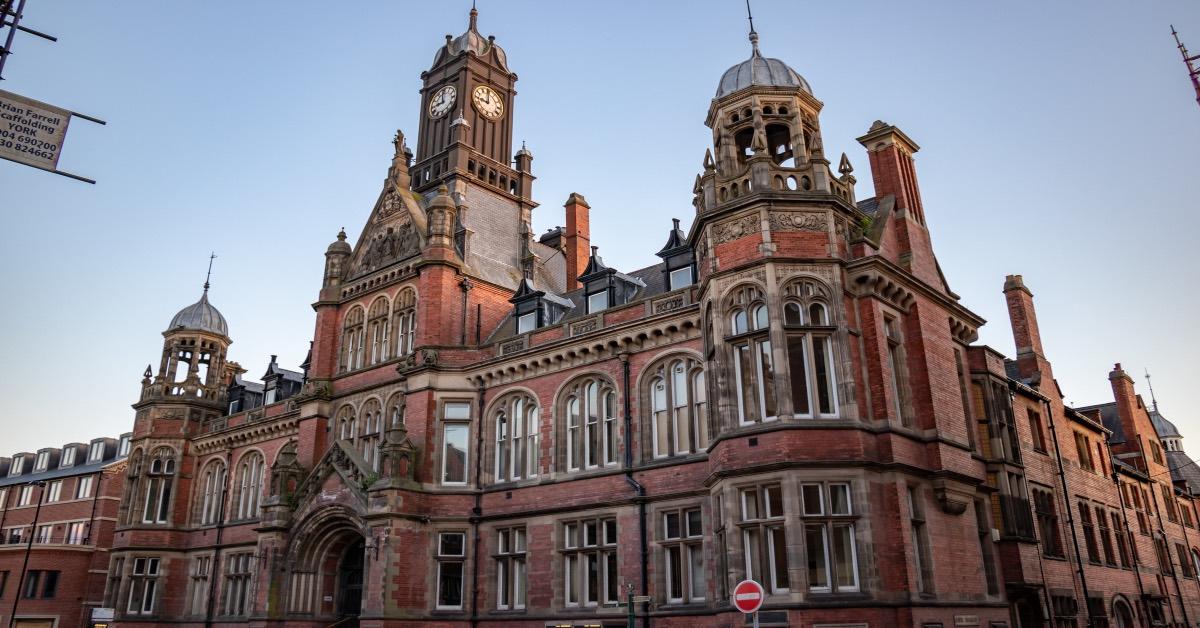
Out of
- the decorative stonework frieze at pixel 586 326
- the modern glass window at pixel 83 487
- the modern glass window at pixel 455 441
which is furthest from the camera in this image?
the modern glass window at pixel 83 487

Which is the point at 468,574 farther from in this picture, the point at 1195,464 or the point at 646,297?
the point at 1195,464

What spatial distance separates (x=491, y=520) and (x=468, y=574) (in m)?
1.89

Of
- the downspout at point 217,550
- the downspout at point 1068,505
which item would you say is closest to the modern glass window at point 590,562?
the downspout at point 1068,505

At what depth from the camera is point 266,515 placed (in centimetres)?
3362

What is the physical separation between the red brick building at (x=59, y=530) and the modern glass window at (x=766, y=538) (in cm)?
4529

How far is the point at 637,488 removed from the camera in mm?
26219

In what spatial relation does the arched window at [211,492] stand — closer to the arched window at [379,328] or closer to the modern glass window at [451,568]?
the arched window at [379,328]

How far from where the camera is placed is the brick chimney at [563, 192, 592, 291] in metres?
39.1

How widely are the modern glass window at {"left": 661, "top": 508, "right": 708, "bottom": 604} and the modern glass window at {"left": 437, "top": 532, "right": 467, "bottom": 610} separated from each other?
7.94 metres

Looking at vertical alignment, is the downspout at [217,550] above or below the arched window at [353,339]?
below

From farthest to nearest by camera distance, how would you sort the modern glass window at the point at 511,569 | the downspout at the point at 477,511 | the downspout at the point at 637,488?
the downspout at the point at 477,511, the modern glass window at the point at 511,569, the downspout at the point at 637,488

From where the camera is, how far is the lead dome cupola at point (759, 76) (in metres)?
25.0

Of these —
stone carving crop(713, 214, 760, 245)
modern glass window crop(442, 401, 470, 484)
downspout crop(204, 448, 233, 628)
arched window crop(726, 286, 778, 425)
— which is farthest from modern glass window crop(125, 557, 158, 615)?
stone carving crop(713, 214, 760, 245)

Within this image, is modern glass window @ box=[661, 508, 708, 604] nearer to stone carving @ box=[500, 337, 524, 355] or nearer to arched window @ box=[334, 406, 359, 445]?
stone carving @ box=[500, 337, 524, 355]
